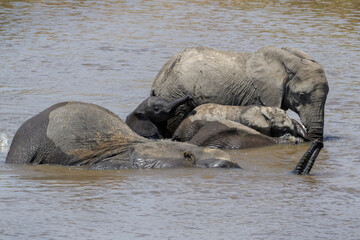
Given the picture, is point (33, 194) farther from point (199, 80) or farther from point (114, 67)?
point (114, 67)

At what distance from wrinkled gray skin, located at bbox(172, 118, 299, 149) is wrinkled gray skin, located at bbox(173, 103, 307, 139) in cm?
6

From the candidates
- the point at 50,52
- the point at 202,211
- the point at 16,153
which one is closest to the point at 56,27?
the point at 50,52

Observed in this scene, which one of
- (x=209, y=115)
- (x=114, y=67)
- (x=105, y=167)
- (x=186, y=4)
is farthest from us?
(x=186, y=4)

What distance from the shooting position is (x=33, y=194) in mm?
7898

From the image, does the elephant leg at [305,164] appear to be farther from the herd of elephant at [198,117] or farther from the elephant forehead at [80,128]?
the elephant forehead at [80,128]

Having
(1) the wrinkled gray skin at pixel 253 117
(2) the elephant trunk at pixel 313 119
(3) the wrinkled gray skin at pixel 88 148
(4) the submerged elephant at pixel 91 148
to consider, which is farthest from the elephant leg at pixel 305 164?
(2) the elephant trunk at pixel 313 119

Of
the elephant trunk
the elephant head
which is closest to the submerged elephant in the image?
the elephant trunk

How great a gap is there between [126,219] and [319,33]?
15.3m

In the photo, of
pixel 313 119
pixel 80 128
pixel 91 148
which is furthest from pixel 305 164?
pixel 313 119

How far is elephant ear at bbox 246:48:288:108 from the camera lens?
11.7 meters

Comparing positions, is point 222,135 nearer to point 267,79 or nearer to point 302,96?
point 267,79

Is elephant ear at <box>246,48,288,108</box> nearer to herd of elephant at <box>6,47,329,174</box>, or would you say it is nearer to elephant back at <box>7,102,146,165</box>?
herd of elephant at <box>6,47,329,174</box>

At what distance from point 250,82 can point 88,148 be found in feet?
11.0

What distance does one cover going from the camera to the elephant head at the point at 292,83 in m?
11.7
